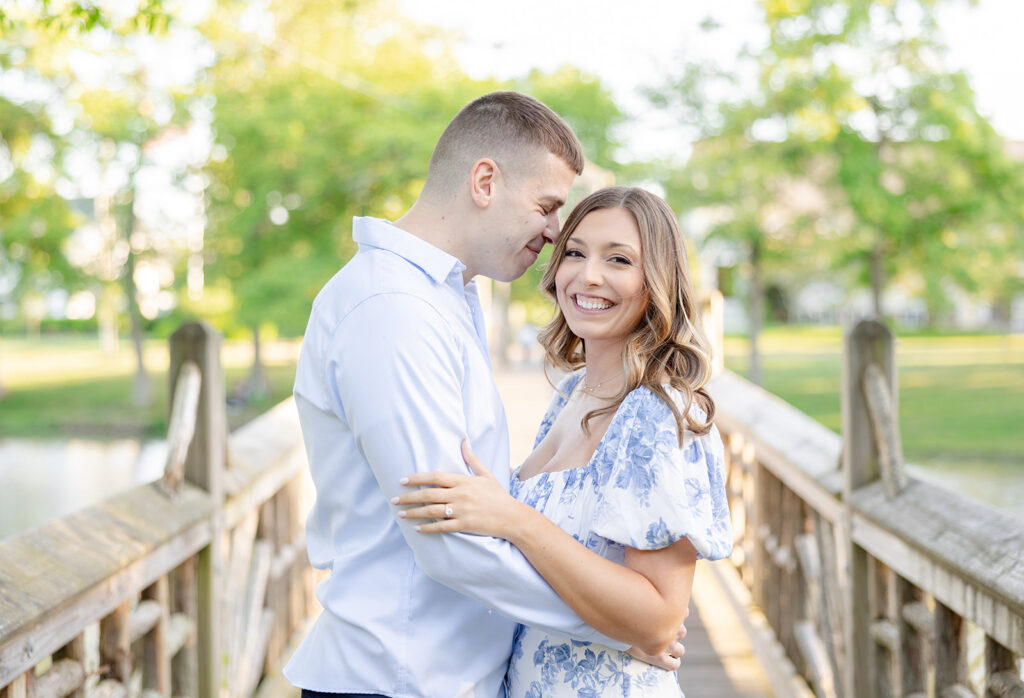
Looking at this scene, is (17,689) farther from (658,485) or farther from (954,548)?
(954,548)

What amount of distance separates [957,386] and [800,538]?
70.3 feet

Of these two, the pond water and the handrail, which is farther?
the pond water

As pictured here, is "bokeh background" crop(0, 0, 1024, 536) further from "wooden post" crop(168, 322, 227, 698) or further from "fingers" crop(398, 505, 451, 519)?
"fingers" crop(398, 505, 451, 519)

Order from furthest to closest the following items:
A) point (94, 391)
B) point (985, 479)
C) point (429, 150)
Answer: point (94, 391) < point (429, 150) < point (985, 479)

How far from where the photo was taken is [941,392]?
2222 cm

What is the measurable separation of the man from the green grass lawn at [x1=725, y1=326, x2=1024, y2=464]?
5.51 m

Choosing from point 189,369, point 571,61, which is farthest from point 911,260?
point 189,369

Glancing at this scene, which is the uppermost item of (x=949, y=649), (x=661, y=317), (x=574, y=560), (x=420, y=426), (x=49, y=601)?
(x=661, y=317)

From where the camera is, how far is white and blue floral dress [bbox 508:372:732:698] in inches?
67.7

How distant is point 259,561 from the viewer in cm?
396

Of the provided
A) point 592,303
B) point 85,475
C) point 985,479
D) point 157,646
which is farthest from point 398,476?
point 85,475

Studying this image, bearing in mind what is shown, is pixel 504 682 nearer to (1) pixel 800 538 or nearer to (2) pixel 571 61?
(1) pixel 800 538

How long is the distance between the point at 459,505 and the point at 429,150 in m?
Answer: 17.3

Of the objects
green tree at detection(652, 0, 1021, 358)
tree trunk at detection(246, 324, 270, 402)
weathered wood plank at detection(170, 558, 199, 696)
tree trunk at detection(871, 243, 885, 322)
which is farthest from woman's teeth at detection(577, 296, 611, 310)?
tree trunk at detection(246, 324, 270, 402)
